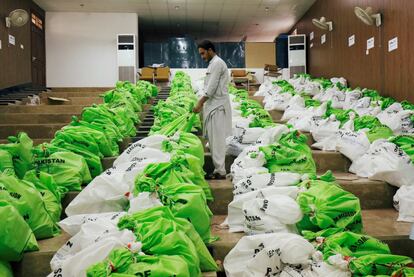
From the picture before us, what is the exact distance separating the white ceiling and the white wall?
0.32 meters

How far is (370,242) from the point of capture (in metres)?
2.07

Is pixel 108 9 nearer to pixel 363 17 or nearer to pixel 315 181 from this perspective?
pixel 363 17

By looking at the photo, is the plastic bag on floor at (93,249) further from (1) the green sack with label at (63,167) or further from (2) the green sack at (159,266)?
(1) the green sack with label at (63,167)

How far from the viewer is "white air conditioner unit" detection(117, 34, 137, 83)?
1173 centimetres

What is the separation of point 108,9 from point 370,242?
1085 centimetres

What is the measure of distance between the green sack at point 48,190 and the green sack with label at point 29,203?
14 cm

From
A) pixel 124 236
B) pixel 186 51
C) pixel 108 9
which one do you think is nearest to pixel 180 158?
pixel 124 236

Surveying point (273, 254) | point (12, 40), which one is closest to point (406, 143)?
point (273, 254)

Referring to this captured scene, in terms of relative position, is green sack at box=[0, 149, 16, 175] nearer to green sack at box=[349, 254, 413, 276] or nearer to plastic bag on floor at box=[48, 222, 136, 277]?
plastic bag on floor at box=[48, 222, 136, 277]

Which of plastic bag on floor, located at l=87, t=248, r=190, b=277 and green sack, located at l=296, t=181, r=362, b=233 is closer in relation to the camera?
plastic bag on floor, located at l=87, t=248, r=190, b=277

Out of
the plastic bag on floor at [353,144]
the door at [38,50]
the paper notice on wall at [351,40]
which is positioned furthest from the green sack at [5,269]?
the door at [38,50]

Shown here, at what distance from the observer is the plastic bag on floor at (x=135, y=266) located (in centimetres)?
150

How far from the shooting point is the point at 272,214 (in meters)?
2.41

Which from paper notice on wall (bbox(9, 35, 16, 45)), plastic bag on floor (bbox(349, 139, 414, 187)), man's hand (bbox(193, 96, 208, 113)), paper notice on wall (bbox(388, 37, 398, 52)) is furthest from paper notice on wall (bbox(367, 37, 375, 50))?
paper notice on wall (bbox(9, 35, 16, 45))
